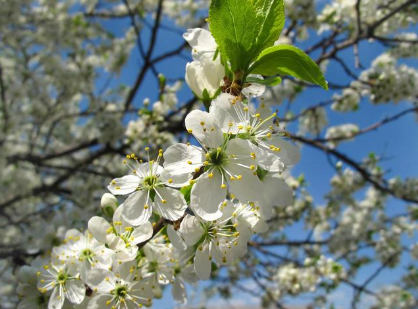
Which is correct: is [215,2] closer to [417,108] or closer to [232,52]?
[232,52]

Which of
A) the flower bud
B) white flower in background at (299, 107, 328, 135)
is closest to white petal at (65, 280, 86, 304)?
the flower bud

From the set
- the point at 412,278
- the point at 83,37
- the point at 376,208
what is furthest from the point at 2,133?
the point at 412,278

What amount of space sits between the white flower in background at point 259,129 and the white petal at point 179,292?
674 millimetres

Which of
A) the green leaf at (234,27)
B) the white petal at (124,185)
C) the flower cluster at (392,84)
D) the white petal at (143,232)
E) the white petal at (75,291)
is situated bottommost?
the white petal at (75,291)

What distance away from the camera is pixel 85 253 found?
51.6 inches

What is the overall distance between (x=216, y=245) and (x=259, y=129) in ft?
1.38

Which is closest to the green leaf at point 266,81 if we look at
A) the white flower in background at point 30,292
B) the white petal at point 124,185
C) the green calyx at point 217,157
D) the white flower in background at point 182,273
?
the green calyx at point 217,157

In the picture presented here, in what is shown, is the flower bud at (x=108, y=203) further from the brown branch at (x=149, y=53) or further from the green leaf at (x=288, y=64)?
the brown branch at (x=149, y=53)

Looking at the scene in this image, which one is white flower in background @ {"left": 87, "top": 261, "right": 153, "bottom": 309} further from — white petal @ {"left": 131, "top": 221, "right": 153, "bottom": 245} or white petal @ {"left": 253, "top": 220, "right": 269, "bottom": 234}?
white petal @ {"left": 253, "top": 220, "right": 269, "bottom": 234}

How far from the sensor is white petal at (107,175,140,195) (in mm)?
1105

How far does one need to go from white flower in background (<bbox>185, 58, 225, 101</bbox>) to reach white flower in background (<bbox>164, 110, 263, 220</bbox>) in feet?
0.45

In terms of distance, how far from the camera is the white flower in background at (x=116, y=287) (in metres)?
1.15

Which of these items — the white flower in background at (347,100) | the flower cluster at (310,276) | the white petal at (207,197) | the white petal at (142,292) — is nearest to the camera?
the white petal at (207,197)

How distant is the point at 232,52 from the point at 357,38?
2.91 meters
